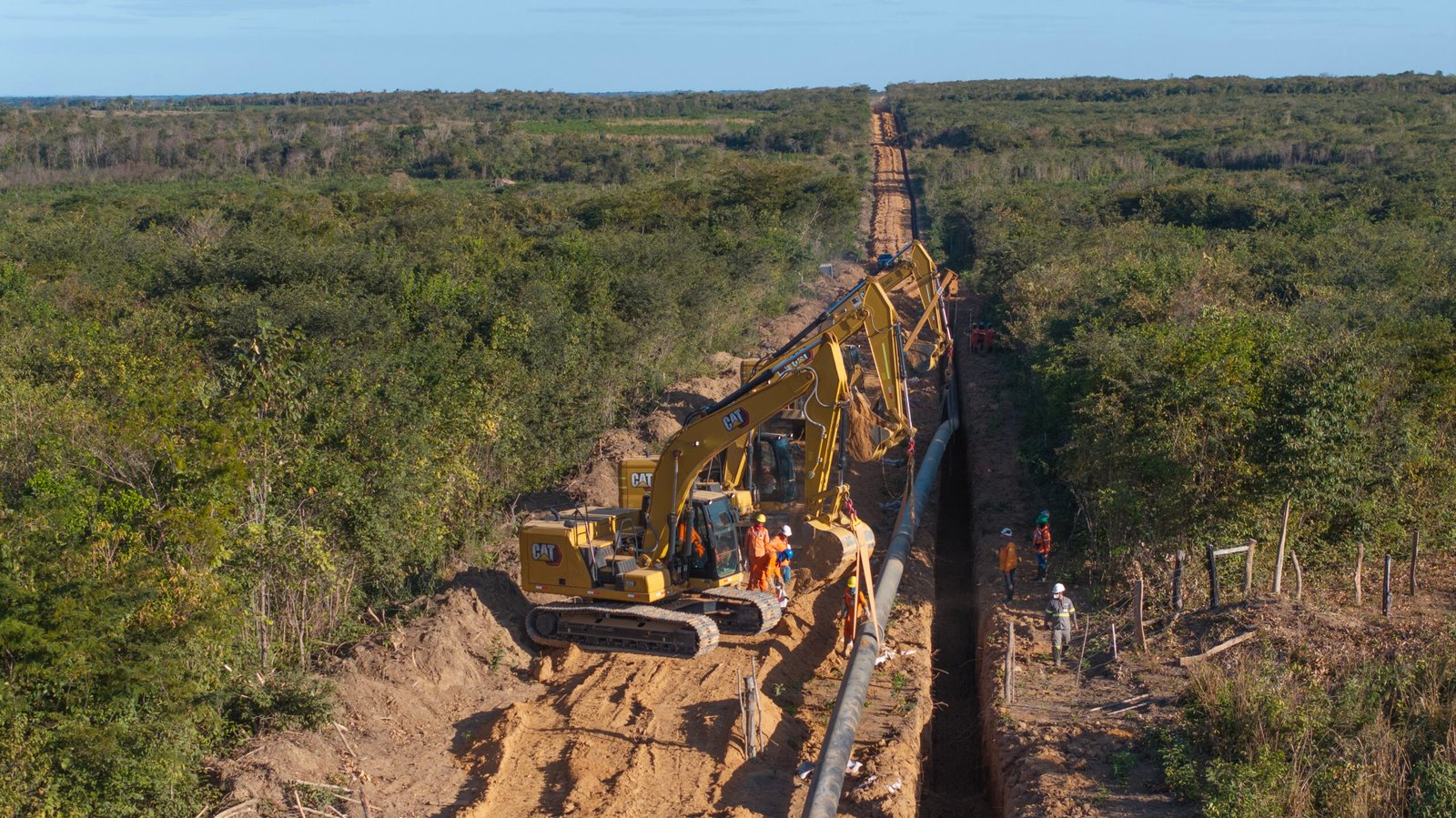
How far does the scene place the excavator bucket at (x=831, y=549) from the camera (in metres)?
17.2

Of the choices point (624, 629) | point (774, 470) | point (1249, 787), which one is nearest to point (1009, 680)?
point (1249, 787)

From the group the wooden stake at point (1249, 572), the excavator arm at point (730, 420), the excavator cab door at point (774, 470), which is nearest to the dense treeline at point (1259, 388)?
the wooden stake at point (1249, 572)

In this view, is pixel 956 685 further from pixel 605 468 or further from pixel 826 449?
pixel 605 468

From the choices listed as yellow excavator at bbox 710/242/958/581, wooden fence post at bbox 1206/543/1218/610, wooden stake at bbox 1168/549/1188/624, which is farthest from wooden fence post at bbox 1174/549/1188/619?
yellow excavator at bbox 710/242/958/581

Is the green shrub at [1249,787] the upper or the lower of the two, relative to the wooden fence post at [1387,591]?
lower

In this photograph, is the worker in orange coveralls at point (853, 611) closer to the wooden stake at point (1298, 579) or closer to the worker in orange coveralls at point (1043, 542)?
the worker in orange coveralls at point (1043, 542)

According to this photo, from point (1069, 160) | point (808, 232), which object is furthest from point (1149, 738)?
point (1069, 160)

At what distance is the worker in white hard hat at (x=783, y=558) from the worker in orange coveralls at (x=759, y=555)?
0.39ft

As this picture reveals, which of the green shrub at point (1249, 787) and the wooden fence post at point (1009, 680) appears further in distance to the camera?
the wooden fence post at point (1009, 680)

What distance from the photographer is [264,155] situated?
9344 centimetres

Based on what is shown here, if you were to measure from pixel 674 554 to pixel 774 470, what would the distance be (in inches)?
101

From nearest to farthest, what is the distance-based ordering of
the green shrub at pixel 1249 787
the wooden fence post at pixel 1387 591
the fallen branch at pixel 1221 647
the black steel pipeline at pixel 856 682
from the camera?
1. the green shrub at pixel 1249 787
2. the black steel pipeline at pixel 856 682
3. the fallen branch at pixel 1221 647
4. the wooden fence post at pixel 1387 591

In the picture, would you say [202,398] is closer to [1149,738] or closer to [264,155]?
[1149,738]

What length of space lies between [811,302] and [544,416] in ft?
79.3
